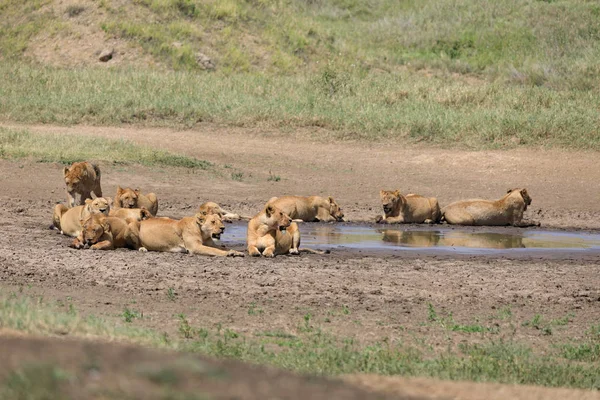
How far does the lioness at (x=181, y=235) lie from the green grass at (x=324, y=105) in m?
12.5

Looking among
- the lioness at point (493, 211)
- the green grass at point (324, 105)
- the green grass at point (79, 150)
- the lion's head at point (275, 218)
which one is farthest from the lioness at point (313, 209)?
the green grass at point (324, 105)

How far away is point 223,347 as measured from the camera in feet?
29.3

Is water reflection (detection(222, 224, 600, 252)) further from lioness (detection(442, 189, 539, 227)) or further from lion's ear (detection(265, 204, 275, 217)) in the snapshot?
lion's ear (detection(265, 204, 275, 217))

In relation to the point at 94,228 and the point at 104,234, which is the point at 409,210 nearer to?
the point at 104,234

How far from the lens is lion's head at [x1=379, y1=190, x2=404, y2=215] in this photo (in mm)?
17828

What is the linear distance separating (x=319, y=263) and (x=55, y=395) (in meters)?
8.97

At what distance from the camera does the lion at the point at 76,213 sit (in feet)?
48.8

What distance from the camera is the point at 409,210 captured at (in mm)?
18281

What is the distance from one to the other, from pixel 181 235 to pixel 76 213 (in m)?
1.79

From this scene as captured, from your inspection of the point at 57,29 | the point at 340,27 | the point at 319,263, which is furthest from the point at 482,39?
the point at 319,263

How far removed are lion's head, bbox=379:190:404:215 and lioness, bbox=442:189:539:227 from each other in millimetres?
1004

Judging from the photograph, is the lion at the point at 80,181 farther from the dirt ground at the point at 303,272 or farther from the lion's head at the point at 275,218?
the lion's head at the point at 275,218

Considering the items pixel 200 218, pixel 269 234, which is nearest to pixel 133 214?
pixel 200 218

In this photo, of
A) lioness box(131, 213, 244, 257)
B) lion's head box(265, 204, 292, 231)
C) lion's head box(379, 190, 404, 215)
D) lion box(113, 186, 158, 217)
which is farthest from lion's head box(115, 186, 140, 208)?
lion's head box(379, 190, 404, 215)
